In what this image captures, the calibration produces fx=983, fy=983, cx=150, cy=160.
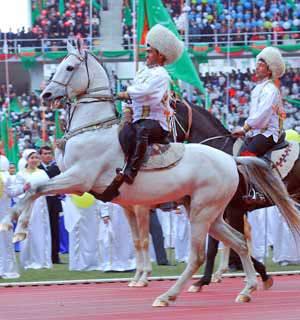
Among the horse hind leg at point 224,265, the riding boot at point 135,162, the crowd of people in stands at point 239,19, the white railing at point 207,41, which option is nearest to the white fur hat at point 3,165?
the horse hind leg at point 224,265

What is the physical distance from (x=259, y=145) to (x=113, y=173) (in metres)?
2.79

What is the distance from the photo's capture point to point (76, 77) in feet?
32.3

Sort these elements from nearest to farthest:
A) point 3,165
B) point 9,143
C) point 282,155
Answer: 1. point 282,155
2. point 3,165
3. point 9,143

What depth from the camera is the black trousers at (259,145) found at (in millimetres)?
11700

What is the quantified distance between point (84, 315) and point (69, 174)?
4.58ft

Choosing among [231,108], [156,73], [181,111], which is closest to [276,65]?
[181,111]

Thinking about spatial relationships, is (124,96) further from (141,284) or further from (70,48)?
(141,284)

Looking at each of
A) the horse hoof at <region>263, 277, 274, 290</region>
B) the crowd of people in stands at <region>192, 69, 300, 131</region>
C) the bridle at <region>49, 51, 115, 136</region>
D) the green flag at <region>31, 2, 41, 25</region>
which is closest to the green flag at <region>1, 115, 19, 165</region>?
the crowd of people in stands at <region>192, 69, 300, 131</region>

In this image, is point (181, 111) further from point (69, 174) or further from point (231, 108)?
point (231, 108)

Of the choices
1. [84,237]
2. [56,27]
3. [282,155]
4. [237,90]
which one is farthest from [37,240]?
[56,27]

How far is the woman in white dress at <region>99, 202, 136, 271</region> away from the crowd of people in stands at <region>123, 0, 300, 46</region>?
27115 mm

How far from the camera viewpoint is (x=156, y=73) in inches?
376

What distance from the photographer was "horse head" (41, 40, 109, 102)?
9758 mm

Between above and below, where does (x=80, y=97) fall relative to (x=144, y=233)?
above
